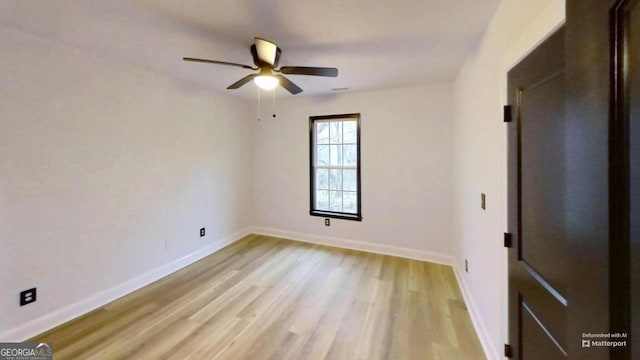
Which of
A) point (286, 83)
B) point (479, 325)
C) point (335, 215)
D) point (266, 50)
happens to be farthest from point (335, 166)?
point (479, 325)

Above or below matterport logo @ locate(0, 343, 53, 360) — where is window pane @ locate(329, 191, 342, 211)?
above

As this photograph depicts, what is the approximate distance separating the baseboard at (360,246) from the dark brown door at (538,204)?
84.9 inches

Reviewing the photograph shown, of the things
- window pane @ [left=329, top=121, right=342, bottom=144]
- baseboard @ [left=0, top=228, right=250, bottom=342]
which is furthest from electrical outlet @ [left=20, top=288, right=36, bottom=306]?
window pane @ [left=329, top=121, right=342, bottom=144]

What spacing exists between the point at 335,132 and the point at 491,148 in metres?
2.70

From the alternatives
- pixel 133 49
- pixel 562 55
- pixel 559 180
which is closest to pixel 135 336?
pixel 133 49

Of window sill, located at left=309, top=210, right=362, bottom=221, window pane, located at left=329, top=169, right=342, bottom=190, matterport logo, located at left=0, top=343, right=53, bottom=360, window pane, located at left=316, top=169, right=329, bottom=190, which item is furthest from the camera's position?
window pane, located at left=316, top=169, right=329, bottom=190

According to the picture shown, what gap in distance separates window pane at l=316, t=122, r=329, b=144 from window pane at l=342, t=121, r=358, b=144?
299 millimetres

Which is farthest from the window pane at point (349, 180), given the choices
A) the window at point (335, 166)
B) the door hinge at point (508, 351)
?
the door hinge at point (508, 351)

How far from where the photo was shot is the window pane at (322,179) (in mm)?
4465

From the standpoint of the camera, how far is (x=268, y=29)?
2049mm

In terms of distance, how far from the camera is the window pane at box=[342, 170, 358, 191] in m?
4.23

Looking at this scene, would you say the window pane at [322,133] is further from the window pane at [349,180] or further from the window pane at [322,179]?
the window pane at [349,180]

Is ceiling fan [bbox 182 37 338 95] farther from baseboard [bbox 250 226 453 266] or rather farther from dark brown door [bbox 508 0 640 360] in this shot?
baseboard [bbox 250 226 453 266]

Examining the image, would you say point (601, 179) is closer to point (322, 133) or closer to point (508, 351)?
point (508, 351)
